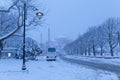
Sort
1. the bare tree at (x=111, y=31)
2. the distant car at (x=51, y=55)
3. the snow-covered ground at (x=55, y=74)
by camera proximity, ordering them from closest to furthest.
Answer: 1. the snow-covered ground at (x=55, y=74)
2. the distant car at (x=51, y=55)
3. the bare tree at (x=111, y=31)

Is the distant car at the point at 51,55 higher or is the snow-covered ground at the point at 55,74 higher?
the distant car at the point at 51,55

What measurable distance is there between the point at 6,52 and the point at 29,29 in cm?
5334

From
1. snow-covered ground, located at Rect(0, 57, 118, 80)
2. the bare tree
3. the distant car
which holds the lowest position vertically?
snow-covered ground, located at Rect(0, 57, 118, 80)

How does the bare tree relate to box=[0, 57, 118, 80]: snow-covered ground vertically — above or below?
above

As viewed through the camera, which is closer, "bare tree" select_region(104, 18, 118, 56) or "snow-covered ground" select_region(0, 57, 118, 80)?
"snow-covered ground" select_region(0, 57, 118, 80)

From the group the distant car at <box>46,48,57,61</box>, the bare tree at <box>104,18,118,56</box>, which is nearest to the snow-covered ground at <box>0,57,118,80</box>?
the distant car at <box>46,48,57,61</box>

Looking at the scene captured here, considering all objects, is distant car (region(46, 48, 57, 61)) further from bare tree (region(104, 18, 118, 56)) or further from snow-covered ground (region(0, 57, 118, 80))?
snow-covered ground (region(0, 57, 118, 80))

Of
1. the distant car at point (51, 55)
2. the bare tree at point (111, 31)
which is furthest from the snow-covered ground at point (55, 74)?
the bare tree at point (111, 31)

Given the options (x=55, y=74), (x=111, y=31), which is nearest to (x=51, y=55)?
(x=111, y=31)

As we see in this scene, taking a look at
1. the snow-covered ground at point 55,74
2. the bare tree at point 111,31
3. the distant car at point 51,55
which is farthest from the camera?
the bare tree at point 111,31

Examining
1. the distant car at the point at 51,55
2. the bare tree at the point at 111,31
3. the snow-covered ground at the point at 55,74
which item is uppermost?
the bare tree at the point at 111,31

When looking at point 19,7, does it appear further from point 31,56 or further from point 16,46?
point 16,46

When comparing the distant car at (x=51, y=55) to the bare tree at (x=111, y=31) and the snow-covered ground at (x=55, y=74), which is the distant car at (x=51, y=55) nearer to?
the bare tree at (x=111, y=31)

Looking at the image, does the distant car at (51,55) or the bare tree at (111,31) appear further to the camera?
the bare tree at (111,31)
